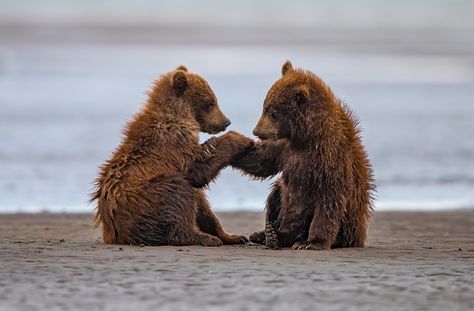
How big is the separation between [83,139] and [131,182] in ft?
30.2

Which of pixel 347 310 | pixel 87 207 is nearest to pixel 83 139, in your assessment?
pixel 87 207

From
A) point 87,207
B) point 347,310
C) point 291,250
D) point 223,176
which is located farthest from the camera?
point 223,176

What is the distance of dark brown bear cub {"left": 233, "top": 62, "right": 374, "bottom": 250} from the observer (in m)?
8.23

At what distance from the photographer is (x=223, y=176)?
13.9 m

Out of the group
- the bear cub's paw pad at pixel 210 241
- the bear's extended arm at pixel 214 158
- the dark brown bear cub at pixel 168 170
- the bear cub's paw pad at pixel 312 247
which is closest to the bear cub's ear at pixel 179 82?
the dark brown bear cub at pixel 168 170

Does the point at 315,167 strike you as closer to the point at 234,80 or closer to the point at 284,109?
the point at 284,109

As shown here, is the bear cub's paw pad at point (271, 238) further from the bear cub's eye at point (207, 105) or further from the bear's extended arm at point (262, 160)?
the bear cub's eye at point (207, 105)

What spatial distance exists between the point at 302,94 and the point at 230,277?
5.46ft

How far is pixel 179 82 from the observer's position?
Result: 346 inches

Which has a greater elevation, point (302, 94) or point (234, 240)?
point (302, 94)

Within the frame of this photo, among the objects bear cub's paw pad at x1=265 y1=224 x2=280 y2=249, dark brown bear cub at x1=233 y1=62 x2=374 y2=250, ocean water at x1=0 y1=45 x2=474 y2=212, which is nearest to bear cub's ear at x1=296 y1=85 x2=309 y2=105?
dark brown bear cub at x1=233 y1=62 x2=374 y2=250

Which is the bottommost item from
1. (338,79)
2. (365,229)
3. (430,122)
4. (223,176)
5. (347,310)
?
(347,310)

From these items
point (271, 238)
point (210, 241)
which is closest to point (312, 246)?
point (271, 238)

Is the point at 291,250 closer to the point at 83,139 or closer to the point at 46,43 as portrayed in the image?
the point at 83,139
